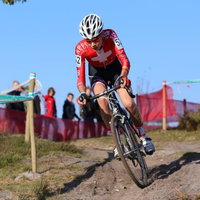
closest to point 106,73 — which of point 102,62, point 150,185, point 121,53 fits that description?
point 102,62

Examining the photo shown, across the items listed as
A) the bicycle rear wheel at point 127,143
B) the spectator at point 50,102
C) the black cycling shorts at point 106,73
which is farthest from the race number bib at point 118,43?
the spectator at point 50,102

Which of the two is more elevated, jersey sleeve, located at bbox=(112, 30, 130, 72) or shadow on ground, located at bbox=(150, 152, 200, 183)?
jersey sleeve, located at bbox=(112, 30, 130, 72)

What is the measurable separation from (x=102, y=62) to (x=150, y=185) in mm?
2015

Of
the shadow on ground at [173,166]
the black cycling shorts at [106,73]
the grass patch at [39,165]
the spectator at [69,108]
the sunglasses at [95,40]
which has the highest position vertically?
the sunglasses at [95,40]

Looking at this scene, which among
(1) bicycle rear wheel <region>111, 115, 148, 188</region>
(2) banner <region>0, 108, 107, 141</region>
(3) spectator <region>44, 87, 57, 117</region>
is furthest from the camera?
(3) spectator <region>44, 87, 57, 117</region>

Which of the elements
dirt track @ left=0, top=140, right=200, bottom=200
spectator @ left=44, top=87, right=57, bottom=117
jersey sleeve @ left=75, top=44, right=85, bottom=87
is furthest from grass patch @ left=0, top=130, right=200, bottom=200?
spectator @ left=44, top=87, right=57, bottom=117

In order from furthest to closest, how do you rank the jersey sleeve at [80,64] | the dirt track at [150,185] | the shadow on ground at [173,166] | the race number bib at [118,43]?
the shadow on ground at [173,166], the race number bib at [118,43], the jersey sleeve at [80,64], the dirt track at [150,185]

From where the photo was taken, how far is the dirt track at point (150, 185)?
18.6 ft

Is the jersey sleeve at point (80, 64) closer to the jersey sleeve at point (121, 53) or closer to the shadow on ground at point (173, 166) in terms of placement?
the jersey sleeve at point (121, 53)

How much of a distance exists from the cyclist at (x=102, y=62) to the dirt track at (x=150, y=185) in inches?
23.4

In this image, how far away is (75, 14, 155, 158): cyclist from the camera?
255 inches

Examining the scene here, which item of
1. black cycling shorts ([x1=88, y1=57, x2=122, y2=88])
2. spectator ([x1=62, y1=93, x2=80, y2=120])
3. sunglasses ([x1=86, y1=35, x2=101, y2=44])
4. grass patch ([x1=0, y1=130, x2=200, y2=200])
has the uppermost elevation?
sunglasses ([x1=86, y1=35, x2=101, y2=44])

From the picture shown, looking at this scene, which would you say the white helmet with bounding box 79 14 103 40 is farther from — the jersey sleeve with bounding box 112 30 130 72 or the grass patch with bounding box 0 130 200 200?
the grass patch with bounding box 0 130 200 200

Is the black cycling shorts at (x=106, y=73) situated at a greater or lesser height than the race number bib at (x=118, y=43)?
lesser
